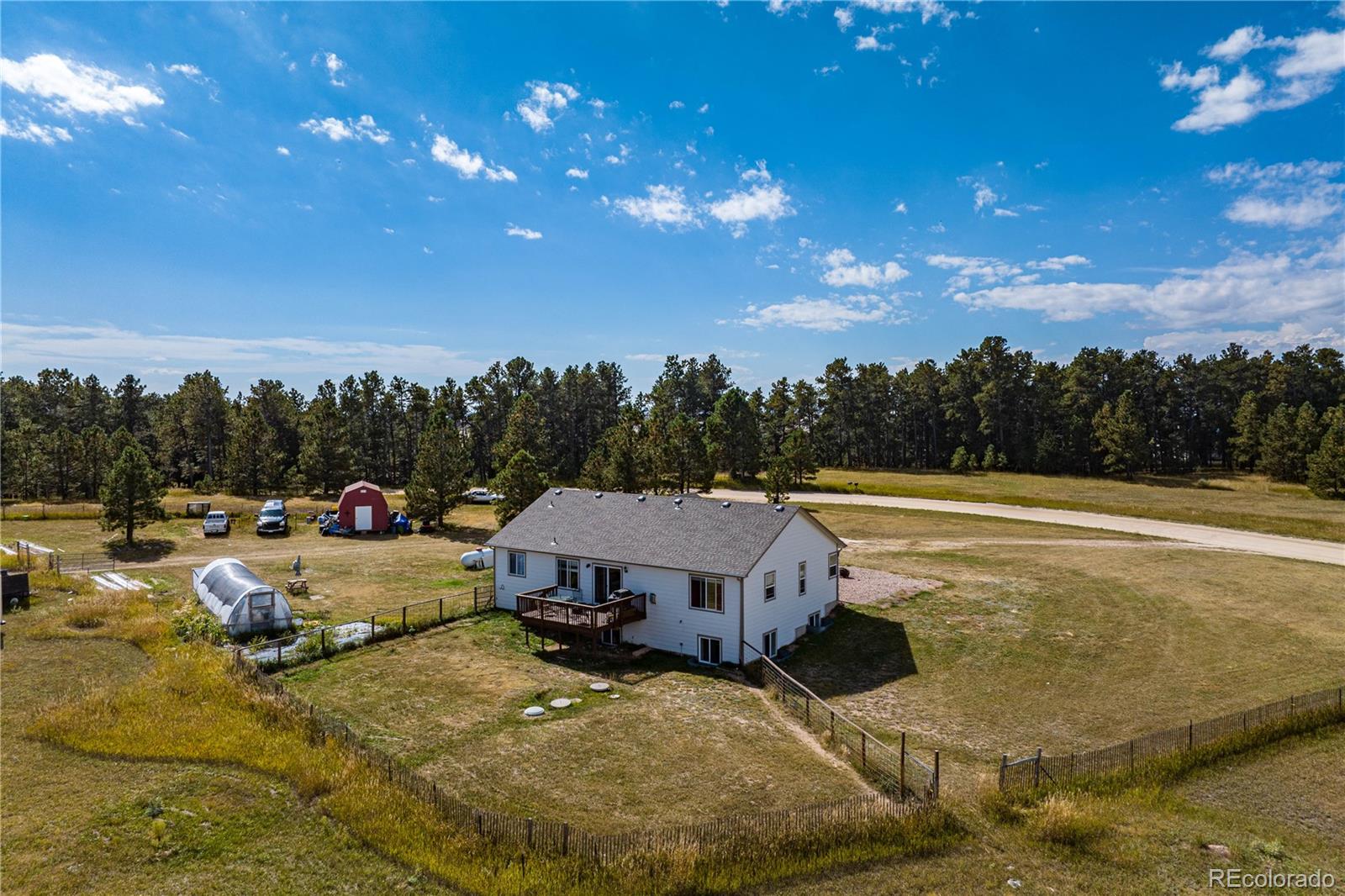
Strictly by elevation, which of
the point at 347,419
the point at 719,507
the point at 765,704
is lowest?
the point at 765,704

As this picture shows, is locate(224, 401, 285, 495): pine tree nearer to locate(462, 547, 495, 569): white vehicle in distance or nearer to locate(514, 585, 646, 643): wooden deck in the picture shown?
locate(462, 547, 495, 569): white vehicle in distance

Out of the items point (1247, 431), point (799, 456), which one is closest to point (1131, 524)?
point (799, 456)

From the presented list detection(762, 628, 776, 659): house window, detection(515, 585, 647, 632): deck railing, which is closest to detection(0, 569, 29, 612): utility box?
detection(515, 585, 647, 632): deck railing

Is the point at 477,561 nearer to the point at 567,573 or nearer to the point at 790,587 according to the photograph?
the point at 567,573

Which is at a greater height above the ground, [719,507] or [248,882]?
[719,507]

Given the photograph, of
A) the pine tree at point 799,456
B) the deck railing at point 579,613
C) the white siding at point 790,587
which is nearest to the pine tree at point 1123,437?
the pine tree at point 799,456

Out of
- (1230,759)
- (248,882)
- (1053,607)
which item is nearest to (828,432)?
(1053,607)

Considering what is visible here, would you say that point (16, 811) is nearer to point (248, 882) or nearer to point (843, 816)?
point (248, 882)
